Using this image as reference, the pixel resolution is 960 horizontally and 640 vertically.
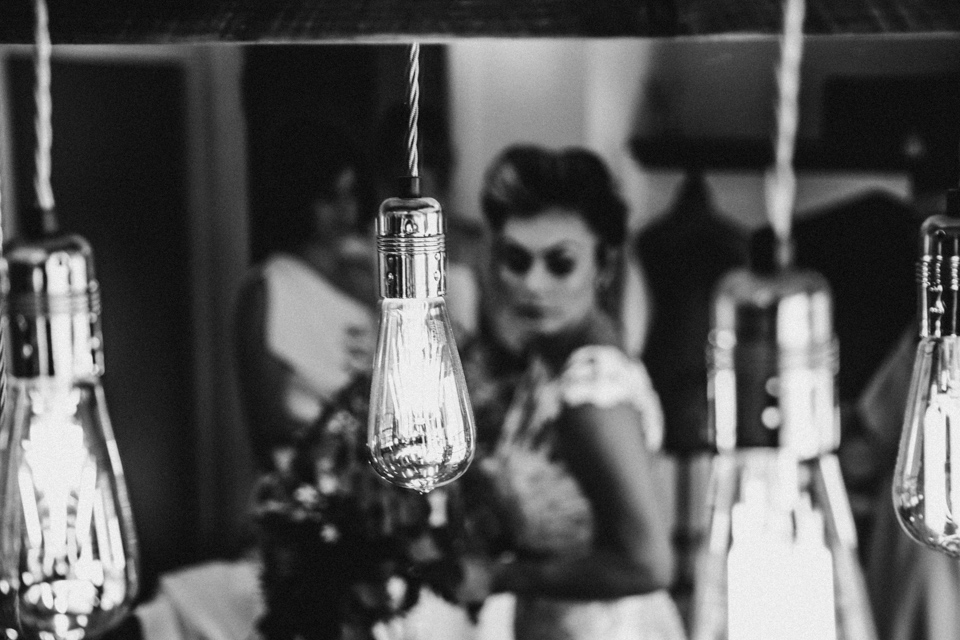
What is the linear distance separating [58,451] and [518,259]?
1173 mm

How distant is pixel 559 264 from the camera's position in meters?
1.88

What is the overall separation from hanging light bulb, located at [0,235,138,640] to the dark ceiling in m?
0.17

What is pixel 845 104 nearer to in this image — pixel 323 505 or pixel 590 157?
pixel 590 157

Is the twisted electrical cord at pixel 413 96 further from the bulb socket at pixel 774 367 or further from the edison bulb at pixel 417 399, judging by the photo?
the bulb socket at pixel 774 367

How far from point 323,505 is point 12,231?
0.78 m

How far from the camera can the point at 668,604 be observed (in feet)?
6.26

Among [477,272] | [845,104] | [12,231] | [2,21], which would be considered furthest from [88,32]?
[12,231]

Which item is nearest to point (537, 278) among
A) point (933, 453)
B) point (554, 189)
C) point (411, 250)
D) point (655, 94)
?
point (554, 189)

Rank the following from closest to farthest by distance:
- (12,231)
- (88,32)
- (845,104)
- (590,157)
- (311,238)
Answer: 1. (88,32)
2. (845,104)
3. (590,157)
4. (311,238)
5. (12,231)

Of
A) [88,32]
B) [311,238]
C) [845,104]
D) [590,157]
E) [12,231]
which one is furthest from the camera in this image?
[12,231]

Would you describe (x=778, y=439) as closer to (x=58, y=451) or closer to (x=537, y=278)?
(x=58, y=451)

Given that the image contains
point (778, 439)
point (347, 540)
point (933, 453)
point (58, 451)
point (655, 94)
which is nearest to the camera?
point (778, 439)

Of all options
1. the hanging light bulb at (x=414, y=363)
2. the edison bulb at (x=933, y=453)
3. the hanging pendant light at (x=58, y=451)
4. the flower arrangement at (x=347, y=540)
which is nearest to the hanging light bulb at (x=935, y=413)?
the edison bulb at (x=933, y=453)

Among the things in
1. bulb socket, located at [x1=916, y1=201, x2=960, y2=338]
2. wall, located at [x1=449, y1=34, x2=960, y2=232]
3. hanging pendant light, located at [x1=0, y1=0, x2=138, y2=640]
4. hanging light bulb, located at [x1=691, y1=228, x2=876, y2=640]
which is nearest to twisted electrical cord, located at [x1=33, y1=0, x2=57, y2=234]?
hanging pendant light, located at [x1=0, y1=0, x2=138, y2=640]
